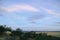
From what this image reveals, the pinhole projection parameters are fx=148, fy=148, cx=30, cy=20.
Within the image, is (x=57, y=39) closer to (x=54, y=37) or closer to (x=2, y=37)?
(x=54, y=37)

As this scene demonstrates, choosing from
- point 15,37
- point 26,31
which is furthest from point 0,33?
point 26,31

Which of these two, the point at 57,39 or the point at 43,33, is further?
the point at 43,33

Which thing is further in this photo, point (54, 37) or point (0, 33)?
point (0, 33)

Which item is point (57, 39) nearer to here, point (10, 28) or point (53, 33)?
point (53, 33)

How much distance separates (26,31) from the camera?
8359 mm

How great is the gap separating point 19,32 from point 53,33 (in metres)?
2.00

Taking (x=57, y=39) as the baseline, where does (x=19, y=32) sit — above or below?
above

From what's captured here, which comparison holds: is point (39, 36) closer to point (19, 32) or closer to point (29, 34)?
point (29, 34)

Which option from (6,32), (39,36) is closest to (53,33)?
(39,36)

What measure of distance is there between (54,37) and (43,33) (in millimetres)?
812

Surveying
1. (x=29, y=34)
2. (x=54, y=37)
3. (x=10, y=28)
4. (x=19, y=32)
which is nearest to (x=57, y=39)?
(x=54, y=37)

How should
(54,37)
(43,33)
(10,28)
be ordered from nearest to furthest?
(54,37) → (43,33) → (10,28)

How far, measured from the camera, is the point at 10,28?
905 centimetres

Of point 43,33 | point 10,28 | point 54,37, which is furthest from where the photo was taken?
point 10,28
